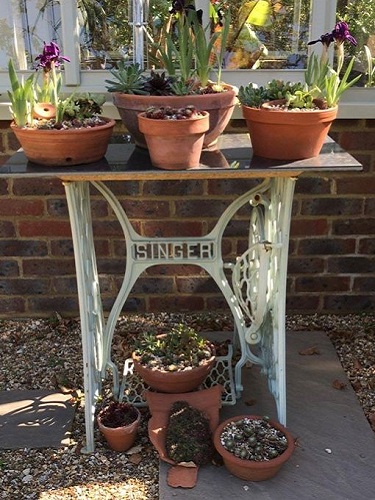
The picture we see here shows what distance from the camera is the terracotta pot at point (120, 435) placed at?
237 cm

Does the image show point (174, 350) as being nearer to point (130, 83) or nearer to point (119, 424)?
point (119, 424)

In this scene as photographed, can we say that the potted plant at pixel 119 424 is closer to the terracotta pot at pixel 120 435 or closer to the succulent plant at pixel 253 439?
the terracotta pot at pixel 120 435

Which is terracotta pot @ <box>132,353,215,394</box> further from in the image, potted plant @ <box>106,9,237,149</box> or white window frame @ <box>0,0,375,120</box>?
white window frame @ <box>0,0,375,120</box>

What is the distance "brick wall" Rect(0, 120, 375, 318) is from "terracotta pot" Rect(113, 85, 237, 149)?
851 millimetres

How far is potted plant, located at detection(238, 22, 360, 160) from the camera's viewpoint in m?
2.02

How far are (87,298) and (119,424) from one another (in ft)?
1.67

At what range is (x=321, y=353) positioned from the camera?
3047 millimetres

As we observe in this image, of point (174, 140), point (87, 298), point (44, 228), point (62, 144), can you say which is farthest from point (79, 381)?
point (174, 140)

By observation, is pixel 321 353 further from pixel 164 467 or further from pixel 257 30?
pixel 257 30

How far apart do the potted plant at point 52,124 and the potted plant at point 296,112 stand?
483mm

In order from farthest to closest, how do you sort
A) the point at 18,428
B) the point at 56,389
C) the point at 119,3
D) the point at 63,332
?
the point at 63,332 → the point at 119,3 → the point at 56,389 → the point at 18,428

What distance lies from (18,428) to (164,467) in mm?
649

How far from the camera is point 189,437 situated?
7.57ft

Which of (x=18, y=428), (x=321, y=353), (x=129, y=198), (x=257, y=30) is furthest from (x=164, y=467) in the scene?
(x=257, y=30)
